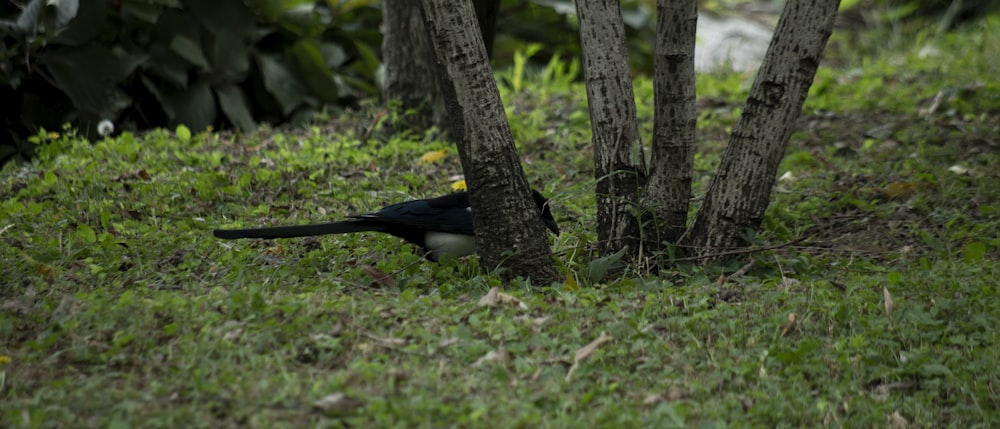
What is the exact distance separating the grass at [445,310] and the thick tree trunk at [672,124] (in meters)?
0.23

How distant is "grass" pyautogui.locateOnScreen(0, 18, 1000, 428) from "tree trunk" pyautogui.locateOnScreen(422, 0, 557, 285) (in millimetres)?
150

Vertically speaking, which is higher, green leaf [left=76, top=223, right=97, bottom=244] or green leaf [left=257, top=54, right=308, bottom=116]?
green leaf [left=76, top=223, right=97, bottom=244]

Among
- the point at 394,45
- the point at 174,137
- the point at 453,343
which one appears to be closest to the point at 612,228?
the point at 453,343

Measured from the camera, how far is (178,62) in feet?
24.1

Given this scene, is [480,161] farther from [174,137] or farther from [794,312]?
[174,137]

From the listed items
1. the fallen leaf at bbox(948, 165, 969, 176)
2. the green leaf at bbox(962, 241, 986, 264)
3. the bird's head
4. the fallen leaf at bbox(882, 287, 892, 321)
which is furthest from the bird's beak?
the fallen leaf at bbox(948, 165, 969, 176)

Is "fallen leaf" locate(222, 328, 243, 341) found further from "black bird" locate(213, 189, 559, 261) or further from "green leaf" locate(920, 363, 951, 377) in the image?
"green leaf" locate(920, 363, 951, 377)

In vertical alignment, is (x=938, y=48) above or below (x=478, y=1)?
below

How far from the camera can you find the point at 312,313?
3496mm

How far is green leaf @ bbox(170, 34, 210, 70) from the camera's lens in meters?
7.19

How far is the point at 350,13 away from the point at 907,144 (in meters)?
4.57

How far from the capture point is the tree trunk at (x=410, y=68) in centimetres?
663

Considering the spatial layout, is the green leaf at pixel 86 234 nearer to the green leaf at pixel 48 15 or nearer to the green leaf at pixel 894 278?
the green leaf at pixel 48 15

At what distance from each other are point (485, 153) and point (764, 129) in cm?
122
